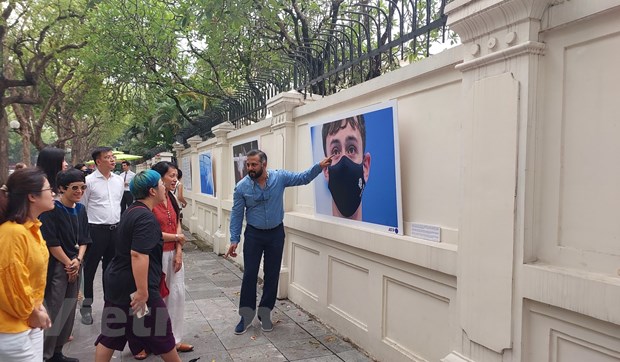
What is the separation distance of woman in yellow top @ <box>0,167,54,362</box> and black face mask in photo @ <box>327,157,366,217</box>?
2.27m

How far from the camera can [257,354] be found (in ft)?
12.6

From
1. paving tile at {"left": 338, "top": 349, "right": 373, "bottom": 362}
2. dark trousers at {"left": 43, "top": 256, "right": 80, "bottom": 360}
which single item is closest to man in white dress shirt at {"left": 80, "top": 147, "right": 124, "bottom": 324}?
dark trousers at {"left": 43, "top": 256, "right": 80, "bottom": 360}

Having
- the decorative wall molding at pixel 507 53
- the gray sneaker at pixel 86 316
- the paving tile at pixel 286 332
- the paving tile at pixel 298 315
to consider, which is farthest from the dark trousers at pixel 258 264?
the decorative wall molding at pixel 507 53

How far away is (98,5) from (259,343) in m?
8.50

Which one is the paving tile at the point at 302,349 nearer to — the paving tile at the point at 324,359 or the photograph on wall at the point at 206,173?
the paving tile at the point at 324,359

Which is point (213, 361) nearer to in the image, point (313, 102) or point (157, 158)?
point (313, 102)

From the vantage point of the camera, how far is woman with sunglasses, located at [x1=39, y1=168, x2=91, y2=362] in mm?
3584

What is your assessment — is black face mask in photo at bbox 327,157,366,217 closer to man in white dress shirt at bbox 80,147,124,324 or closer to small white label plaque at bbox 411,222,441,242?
small white label plaque at bbox 411,222,441,242

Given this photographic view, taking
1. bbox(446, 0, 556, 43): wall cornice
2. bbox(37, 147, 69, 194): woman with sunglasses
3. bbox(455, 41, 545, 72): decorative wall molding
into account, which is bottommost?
bbox(37, 147, 69, 194): woman with sunglasses

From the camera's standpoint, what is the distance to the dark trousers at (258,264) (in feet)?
14.7

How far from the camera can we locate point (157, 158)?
51.0 feet

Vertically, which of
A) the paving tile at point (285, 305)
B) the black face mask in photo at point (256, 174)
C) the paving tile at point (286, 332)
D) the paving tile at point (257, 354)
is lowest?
the paving tile at point (285, 305)

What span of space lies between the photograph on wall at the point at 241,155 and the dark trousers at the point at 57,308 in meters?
3.26

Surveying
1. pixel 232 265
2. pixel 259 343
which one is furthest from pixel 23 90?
pixel 259 343
